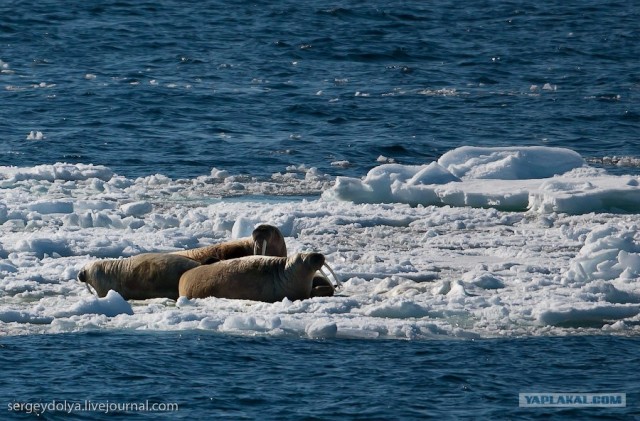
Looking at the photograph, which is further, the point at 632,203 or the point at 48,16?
the point at 48,16

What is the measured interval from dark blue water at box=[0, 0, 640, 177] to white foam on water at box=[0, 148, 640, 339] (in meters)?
2.26

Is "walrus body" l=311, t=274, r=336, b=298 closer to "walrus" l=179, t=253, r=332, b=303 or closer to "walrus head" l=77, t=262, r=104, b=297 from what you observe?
"walrus" l=179, t=253, r=332, b=303

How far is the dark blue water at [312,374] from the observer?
9.18 metres

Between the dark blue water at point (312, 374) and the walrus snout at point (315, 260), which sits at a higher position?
the walrus snout at point (315, 260)

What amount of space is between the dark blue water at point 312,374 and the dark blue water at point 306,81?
9.60 meters

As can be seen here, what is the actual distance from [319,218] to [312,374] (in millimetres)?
6096

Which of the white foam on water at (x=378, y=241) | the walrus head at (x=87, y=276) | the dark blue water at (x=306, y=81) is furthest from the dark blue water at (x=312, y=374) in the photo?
the dark blue water at (x=306, y=81)

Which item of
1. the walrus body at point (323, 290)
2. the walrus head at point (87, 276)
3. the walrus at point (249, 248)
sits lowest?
the walrus body at point (323, 290)

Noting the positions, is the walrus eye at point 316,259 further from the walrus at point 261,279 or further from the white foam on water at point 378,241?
the white foam on water at point 378,241

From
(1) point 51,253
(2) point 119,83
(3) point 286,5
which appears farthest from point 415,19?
(1) point 51,253

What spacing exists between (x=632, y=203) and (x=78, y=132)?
10.6 m

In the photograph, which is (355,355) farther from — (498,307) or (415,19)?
(415,19)

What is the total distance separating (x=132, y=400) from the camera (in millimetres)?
9328

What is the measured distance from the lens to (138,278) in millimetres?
12281
